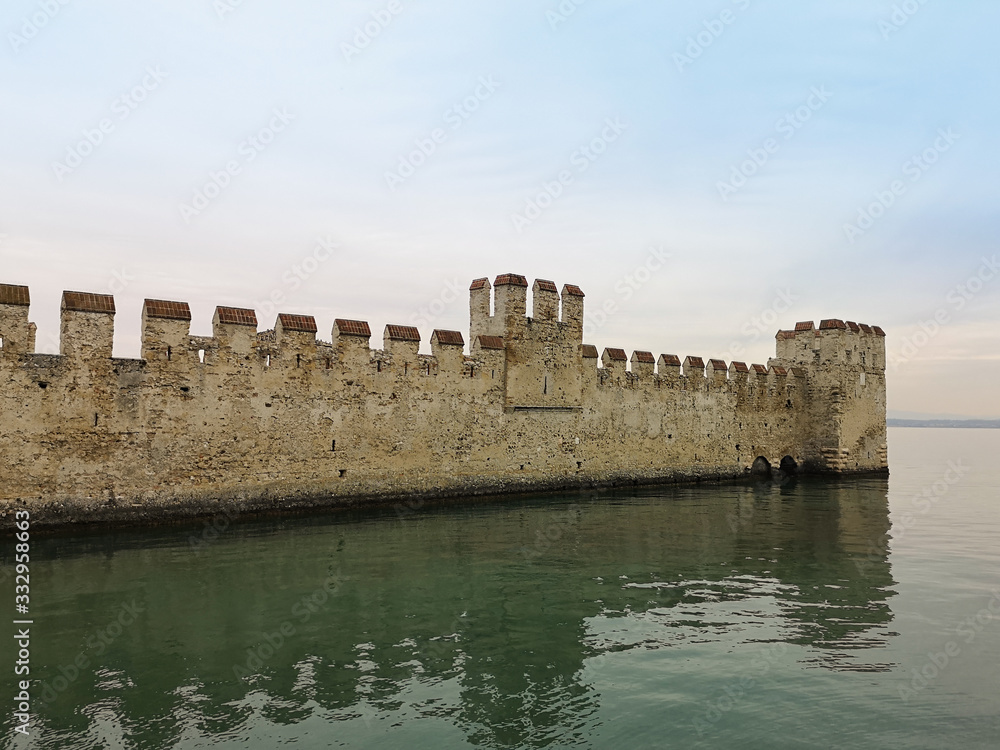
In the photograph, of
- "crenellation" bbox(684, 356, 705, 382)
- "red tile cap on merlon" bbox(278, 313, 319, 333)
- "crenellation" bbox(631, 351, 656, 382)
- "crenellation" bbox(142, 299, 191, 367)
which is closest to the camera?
"crenellation" bbox(142, 299, 191, 367)

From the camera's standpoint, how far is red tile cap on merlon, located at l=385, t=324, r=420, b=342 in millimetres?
17156

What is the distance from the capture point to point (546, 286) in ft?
65.0

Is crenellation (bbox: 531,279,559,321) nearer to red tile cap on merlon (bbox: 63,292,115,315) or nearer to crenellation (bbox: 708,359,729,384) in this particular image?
crenellation (bbox: 708,359,729,384)

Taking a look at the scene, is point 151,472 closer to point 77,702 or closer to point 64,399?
point 64,399

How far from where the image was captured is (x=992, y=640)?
762cm

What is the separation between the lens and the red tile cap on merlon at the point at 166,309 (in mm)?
13992

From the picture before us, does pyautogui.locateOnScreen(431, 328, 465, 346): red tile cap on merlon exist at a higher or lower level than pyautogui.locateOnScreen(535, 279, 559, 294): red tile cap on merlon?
lower

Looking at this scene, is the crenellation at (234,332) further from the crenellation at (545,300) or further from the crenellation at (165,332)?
the crenellation at (545,300)

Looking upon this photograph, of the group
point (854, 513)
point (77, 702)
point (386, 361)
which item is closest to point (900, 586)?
point (854, 513)

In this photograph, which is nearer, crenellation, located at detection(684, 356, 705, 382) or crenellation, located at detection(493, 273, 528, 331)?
crenellation, located at detection(493, 273, 528, 331)

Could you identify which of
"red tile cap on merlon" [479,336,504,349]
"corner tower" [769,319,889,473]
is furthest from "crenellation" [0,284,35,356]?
"corner tower" [769,319,889,473]

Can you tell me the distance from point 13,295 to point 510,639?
35.3 feet

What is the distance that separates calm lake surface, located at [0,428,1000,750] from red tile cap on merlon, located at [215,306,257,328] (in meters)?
4.25

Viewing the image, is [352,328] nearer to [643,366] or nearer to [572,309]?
[572,309]
